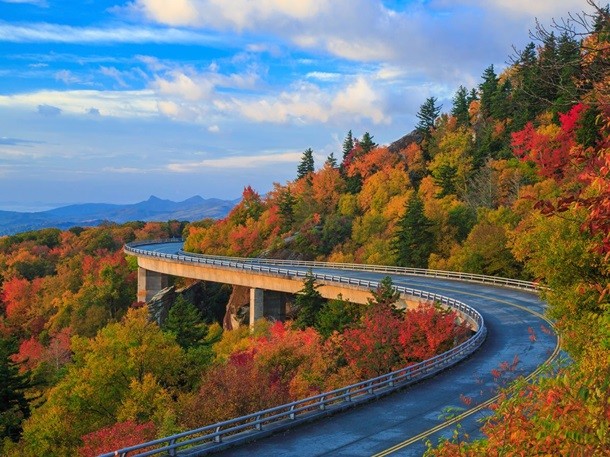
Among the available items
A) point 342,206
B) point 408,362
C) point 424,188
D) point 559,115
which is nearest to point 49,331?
point 342,206

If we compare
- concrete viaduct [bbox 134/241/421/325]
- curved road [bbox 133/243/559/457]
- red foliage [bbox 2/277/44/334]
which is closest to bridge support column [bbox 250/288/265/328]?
concrete viaduct [bbox 134/241/421/325]

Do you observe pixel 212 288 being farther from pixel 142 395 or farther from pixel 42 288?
pixel 142 395

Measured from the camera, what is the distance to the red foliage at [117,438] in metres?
27.2

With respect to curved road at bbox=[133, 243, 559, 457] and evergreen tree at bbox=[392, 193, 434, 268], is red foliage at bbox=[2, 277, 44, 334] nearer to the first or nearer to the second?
evergreen tree at bbox=[392, 193, 434, 268]

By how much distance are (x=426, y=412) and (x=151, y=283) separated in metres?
79.2

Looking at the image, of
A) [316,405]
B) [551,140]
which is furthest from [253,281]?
[316,405]

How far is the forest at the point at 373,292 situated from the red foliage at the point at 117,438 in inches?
5.0

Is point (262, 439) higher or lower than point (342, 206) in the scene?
lower

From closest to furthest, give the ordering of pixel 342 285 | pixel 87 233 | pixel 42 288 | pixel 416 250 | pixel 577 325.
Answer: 1. pixel 577 325
2. pixel 342 285
3. pixel 416 250
4. pixel 42 288
5. pixel 87 233

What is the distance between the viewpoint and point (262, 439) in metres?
20.8

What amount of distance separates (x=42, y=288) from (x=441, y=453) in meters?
105

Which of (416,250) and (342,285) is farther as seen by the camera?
(416,250)

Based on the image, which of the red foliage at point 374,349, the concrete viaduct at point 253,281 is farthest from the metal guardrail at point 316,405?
the concrete viaduct at point 253,281

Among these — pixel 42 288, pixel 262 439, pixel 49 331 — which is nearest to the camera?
pixel 262 439
